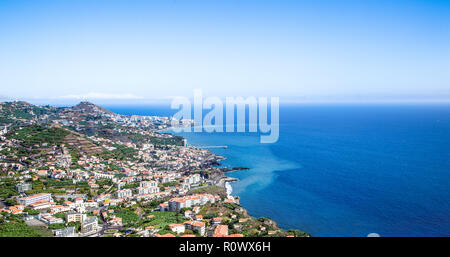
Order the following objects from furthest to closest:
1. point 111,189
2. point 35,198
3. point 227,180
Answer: point 227,180 → point 111,189 → point 35,198

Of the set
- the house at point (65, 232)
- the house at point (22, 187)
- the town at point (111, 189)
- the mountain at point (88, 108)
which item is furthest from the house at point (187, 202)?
the mountain at point (88, 108)

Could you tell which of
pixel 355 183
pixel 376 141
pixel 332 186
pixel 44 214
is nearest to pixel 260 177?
pixel 332 186

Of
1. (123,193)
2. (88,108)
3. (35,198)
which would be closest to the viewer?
(35,198)

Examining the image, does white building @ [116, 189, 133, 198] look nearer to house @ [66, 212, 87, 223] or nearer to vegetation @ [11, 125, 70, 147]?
house @ [66, 212, 87, 223]

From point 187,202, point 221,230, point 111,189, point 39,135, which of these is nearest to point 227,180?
point 187,202

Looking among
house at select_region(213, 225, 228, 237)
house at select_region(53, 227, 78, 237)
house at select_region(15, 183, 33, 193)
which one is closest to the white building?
house at select_region(15, 183, 33, 193)

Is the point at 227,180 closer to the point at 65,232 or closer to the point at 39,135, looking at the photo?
the point at 65,232

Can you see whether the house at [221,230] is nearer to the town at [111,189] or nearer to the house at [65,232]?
the town at [111,189]
